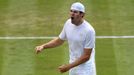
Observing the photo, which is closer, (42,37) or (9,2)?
(42,37)

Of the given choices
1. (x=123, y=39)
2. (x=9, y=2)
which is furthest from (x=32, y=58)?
(x=9, y=2)

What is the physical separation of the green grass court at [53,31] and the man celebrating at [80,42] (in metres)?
3.11

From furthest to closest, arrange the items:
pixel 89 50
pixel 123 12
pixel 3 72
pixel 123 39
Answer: pixel 123 12, pixel 123 39, pixel 3 72, pixel 89 50

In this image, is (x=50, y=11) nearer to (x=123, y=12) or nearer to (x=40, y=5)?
(x=40, y=5)

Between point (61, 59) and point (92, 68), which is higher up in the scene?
point (92, 68)

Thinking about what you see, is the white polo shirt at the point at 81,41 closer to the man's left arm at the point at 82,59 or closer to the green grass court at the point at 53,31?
the man's left arm at the point at 82,59

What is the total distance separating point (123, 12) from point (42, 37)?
2988 millimetres

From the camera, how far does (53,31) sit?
49.0 feet

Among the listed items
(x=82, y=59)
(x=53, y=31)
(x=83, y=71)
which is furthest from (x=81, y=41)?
(x=53, y=31)

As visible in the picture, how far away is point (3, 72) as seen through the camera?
12453 mm

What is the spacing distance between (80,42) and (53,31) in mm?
5768

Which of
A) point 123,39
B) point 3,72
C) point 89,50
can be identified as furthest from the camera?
point 123,39

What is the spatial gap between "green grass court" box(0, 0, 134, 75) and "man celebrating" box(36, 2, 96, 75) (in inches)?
123

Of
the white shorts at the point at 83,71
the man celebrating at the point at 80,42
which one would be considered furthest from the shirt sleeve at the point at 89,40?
the white shorts at the point at 83,71
